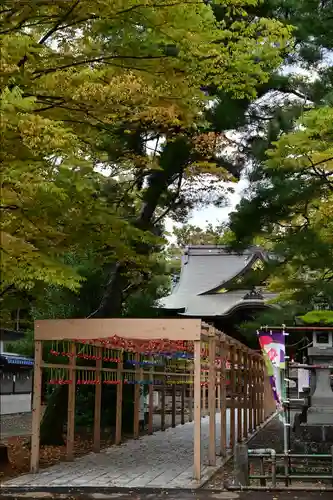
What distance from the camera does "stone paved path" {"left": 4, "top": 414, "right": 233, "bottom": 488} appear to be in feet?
31.8

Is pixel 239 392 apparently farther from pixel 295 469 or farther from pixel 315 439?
pixel 295 469

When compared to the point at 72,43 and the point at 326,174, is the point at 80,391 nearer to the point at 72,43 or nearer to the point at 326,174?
the point at 326,174

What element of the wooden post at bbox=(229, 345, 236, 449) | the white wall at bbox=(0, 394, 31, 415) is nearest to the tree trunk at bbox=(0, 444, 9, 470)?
the wooden post at bbox=(229, 345, 236, 449)

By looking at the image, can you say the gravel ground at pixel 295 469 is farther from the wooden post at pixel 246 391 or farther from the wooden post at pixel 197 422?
the wooden post at pixel 246 391

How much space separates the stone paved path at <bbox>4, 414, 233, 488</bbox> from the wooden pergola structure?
393 mm

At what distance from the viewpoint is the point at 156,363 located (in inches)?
680

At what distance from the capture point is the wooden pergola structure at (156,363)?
400 inches

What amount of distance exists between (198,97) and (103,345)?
5862mm

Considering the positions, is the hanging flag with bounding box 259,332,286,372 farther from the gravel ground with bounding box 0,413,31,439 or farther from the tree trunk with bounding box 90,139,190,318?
the gravel ground with bounding box 0,413,31,439

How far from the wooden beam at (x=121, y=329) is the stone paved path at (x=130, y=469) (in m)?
2.32

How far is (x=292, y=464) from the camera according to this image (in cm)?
1111

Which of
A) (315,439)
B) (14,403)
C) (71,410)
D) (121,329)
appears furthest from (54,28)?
(14,403)

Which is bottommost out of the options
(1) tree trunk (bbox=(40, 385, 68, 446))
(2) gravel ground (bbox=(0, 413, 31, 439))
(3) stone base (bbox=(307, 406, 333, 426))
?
(2) gravel ground (bbox=(0, 413, 31, 439))

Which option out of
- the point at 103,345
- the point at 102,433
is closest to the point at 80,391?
the point at 102,433
